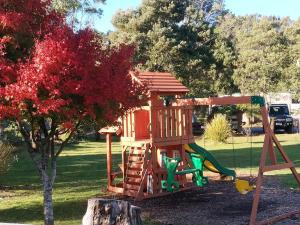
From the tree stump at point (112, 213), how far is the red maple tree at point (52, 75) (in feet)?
6.62

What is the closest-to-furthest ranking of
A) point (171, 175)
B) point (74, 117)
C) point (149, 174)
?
point (74, 117), point (171, 175), point (149, 174)

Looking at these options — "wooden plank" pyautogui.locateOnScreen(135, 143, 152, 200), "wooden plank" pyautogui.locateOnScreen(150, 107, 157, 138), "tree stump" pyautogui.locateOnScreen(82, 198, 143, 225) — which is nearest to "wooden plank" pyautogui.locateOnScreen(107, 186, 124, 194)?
"wooden plank" pyautogui.locateOnScreen(135, 143, 152, 200)

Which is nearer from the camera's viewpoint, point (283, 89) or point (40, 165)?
point (40, 165)

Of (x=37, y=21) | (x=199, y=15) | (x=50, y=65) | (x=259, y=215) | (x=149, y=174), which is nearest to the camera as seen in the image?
(x=50, y=65)

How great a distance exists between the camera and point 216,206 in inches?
378

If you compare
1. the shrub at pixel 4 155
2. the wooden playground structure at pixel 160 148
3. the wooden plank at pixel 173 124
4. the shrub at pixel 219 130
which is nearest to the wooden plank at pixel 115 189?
the wooden playground structure at pixel 160 148

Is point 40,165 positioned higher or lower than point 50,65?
lower

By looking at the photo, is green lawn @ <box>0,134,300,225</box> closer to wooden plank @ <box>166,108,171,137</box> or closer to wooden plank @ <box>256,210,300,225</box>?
wooden plank @ <box>166,108,171,137</box>

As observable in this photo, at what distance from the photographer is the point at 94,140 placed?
1185 inches

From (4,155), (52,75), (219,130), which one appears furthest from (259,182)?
(219,130)

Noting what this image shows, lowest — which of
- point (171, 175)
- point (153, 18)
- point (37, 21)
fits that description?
point (171, 175)

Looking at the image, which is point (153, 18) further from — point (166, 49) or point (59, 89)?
point (59, 89)

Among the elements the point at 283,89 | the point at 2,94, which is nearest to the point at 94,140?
the point at 283,89

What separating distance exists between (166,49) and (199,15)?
4.60m
